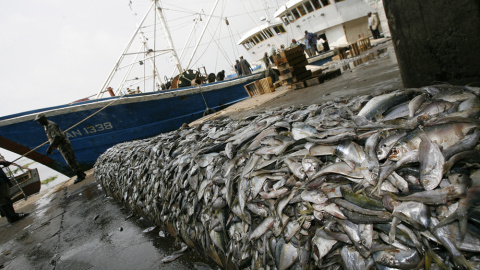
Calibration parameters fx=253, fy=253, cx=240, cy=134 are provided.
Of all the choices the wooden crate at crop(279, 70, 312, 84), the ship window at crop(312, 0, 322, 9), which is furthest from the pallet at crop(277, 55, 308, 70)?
the ship window at crop(312, 0, 322, 9)

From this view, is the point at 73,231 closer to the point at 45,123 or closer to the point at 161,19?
the point at 45,123

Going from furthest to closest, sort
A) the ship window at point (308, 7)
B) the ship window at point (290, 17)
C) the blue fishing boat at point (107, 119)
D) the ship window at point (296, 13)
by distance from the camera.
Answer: the ship window at point (290, 17) → the ship window at point (296, 13) → the ship window at point (308, 7) → the blue fishing boat at point (107, 119)

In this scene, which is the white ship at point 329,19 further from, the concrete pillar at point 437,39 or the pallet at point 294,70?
the concrete pillar at point 437,39

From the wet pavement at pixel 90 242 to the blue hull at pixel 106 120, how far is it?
5764 millimetres

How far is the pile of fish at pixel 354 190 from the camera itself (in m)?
1.13

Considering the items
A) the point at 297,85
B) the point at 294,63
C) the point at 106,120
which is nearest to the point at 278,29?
the point at 294,63

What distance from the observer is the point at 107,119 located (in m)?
12.6

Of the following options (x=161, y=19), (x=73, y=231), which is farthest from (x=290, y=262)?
(x=161, y=19)

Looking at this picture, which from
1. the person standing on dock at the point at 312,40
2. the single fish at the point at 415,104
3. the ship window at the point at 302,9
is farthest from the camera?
the ship window at the point at 302,9

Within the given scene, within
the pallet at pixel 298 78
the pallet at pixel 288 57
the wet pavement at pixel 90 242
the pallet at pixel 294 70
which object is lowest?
the wet pavement at pixel 90 242

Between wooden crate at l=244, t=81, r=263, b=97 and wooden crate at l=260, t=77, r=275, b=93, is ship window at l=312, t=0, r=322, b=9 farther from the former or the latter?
wooden crate at l=260, t=77, r=275, b=93

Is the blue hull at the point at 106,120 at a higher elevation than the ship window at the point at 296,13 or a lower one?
lower

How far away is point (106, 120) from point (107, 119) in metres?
0.07

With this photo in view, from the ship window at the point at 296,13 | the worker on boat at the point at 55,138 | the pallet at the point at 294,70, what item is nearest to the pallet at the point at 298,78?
the pallet at the point at 294,70
